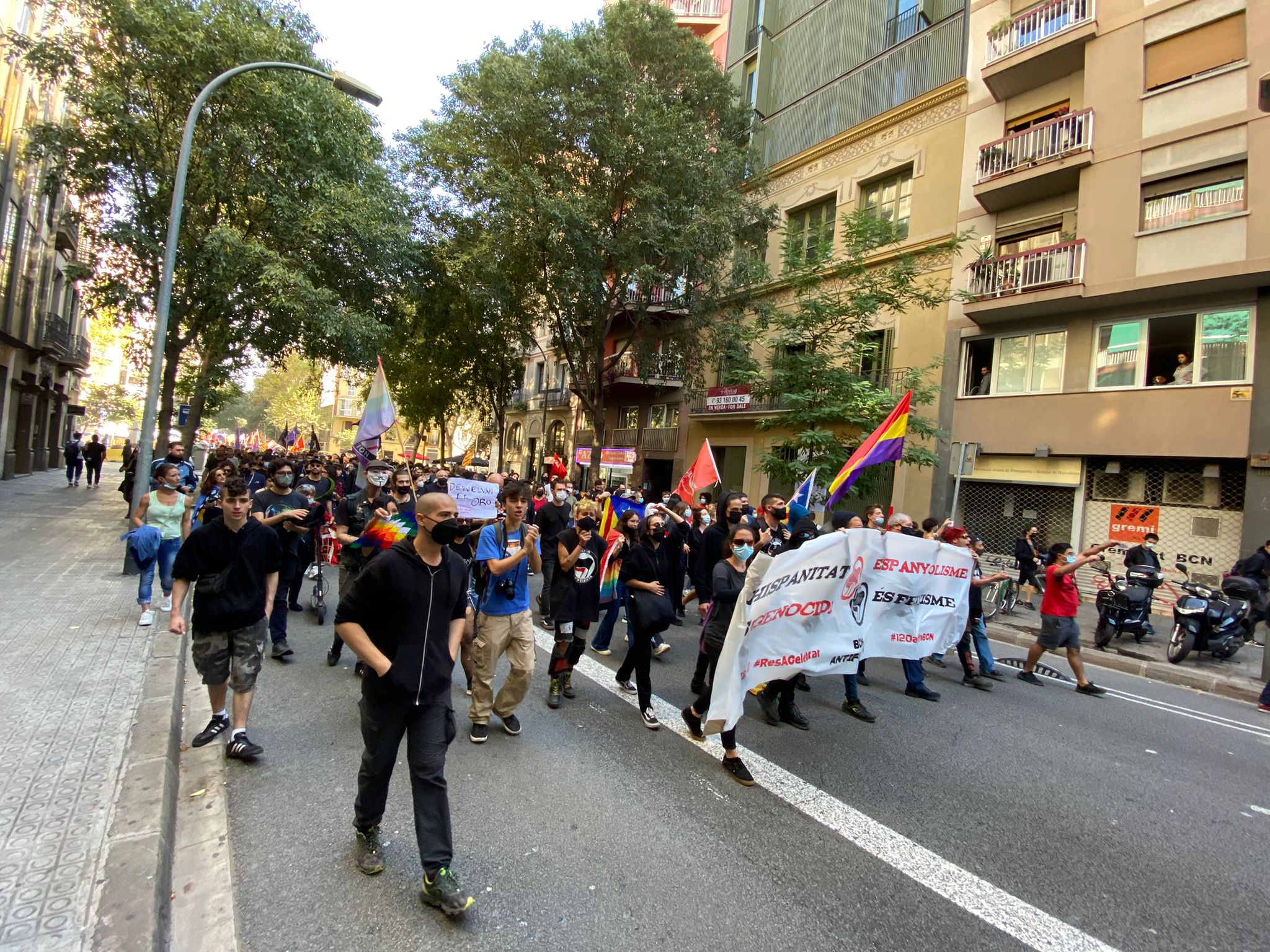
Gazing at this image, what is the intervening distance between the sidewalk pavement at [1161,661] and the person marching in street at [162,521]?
37.2 feet

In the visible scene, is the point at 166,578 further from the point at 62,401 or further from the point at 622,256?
the point at 62,401

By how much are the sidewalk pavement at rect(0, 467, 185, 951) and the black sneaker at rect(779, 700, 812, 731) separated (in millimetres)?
4123

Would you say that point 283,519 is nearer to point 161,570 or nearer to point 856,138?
point 161,570

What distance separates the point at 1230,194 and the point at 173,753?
1763 cm

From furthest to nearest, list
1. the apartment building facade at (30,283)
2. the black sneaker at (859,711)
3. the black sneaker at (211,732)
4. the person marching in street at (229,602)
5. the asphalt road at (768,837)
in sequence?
the apartment building facade at (30,283), the black sneaker at (859,711), the black sneaker at (211,732), the person marching in street at (229,602), the asphalt road at (768,837)

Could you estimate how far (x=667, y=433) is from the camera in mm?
27281

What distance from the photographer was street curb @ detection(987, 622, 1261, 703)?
26.3 feet

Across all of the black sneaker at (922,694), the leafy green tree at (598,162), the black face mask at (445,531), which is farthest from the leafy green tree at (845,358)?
the black face mask at (445,531)

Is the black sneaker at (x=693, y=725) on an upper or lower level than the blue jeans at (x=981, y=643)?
lower

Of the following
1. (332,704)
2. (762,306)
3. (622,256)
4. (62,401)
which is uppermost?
(622,256)

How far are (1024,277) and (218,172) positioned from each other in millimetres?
18079

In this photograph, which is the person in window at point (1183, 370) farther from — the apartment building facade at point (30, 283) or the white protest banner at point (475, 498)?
the apartment building facade at point (30, 283)

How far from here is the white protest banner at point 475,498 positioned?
6.69 meters

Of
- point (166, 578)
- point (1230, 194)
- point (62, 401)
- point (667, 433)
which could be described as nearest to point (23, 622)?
point (166, 578)
